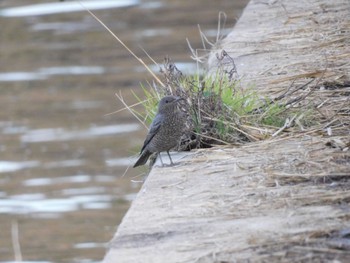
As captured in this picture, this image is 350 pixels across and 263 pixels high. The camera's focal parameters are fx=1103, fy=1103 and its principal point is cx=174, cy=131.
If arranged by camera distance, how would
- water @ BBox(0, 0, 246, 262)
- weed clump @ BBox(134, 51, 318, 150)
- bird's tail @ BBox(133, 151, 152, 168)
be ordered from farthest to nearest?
water @ BBox(0, 0, 246, 262)
bird's tail @ BBox(133, 151, 152, 168)
weed clump @ BBox(134, 51, 318, 150)

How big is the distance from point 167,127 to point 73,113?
7276mm

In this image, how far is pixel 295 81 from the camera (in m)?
6.13

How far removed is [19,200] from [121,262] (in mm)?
6463

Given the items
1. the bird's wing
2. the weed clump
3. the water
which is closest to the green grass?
the weed clump

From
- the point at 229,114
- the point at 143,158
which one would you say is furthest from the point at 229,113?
the point at 143,158

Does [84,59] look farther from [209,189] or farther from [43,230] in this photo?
[209,189]

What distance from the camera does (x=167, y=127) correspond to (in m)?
5.33

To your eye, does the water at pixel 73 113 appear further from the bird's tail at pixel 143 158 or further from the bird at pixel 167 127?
the bird at pixel 167 127

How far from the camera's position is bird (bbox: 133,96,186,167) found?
5.37 m

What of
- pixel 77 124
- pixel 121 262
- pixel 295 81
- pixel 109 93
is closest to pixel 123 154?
pixel 77 124

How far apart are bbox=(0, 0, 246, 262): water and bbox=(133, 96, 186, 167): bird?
986 mm

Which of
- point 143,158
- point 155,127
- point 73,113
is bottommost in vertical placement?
point 73,113

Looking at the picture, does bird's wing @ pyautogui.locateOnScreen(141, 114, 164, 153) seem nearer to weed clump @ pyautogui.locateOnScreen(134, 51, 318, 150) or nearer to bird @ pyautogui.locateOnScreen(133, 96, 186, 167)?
bird @ pyautogui.locateOnScreen(133, 96, 186, 167)

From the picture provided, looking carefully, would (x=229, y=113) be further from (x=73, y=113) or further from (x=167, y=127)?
(x=73, y=113)
